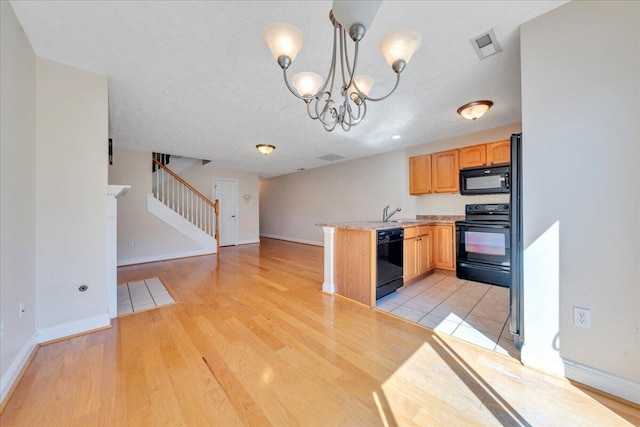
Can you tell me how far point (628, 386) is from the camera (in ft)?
4.33

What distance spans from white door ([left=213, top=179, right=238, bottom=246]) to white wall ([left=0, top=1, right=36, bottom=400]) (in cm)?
501

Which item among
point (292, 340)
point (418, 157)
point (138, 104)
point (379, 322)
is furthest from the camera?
point (418, 157)

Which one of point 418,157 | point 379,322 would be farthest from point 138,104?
point 418,157

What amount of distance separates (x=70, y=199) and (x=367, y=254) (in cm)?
285

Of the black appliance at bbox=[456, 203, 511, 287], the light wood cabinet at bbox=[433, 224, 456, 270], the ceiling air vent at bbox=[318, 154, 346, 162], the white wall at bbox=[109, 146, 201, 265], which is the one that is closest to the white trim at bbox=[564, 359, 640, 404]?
the black appliance at bbox=[456, 203, 511, 287]

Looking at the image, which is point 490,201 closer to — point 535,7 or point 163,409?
point 535,7

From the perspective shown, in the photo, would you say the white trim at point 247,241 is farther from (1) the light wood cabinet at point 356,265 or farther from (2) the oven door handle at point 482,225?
(2) the oven door handle at point 482,225

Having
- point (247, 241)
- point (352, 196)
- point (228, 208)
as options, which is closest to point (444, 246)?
point (352, 196)

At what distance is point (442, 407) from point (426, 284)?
237 cm

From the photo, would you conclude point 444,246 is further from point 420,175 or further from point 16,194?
point 16,194

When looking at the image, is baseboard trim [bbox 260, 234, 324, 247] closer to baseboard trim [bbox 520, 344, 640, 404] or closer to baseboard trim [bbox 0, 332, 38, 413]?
baseboard trim [bbox 520, 344, 640, 404]

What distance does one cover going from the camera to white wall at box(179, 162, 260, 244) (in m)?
6.42

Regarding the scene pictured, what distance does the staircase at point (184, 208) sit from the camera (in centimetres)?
531

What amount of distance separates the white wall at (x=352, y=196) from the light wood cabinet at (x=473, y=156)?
0.23m
